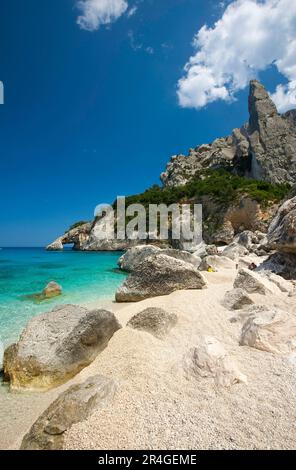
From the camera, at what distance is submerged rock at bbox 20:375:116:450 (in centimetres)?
270

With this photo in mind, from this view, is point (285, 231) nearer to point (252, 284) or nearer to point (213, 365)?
point (252, 284)

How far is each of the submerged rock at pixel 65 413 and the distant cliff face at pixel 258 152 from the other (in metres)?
67.9

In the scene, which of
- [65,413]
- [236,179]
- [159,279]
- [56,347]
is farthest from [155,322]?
[236,179]

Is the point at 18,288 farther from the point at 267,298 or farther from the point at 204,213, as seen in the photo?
the point at 204,213

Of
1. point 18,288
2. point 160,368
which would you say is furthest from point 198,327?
point 18,288

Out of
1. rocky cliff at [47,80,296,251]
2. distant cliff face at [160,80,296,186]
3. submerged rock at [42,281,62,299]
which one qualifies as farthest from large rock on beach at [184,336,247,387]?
distant cliff face at [160,80,296,186]

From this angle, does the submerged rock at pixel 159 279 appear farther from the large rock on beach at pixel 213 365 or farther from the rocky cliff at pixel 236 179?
the rocky cliff at pixel 236 179

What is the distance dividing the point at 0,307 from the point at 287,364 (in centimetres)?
1015

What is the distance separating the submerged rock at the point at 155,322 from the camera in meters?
5.50

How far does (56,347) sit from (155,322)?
2.09m

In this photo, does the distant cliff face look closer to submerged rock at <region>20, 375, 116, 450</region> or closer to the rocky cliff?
the rocky cliff

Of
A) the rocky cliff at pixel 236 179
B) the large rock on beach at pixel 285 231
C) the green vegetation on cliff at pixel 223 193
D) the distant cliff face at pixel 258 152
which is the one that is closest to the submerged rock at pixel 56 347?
the large rock on beach at pixel 285 231

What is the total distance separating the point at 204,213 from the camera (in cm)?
5106

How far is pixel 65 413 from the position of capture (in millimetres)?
2920
